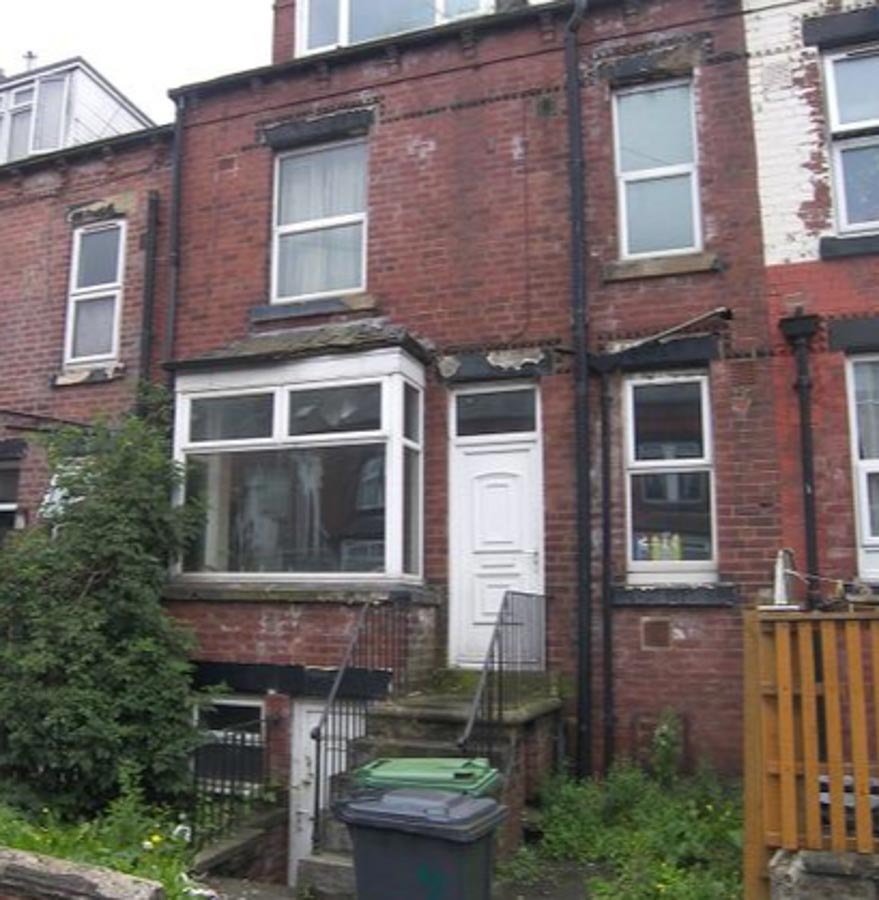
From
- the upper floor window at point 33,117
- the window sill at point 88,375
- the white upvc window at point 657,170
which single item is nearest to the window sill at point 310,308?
the window sill at point 88,375

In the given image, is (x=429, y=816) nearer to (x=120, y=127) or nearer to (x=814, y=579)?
(x=814, y=579)

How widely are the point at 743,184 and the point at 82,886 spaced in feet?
→ 24.4

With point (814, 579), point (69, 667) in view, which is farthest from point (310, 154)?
point (814, 579)

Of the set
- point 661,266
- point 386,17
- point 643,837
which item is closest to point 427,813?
point 643,837

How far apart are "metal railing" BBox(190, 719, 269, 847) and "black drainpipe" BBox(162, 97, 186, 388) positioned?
3.73m

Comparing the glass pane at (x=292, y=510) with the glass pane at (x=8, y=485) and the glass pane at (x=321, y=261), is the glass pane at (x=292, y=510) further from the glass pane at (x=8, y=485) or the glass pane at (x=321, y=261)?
the glass pane at (x=8, y=485)

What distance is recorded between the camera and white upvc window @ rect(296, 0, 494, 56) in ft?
36.0

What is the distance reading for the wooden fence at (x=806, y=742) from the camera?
4.89 metres

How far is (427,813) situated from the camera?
16.7ft

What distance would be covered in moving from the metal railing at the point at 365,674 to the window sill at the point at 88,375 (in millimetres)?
4454

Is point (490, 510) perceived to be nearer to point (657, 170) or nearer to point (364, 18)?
point (657, 170)

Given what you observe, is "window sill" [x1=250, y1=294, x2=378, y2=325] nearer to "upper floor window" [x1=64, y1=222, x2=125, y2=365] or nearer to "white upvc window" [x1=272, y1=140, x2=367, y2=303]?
"white upvc window" [x1=272, y1=140, x2=367, y2=303]

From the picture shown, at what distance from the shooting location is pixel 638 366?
8.83m

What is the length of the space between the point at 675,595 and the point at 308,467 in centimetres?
346
